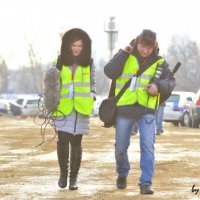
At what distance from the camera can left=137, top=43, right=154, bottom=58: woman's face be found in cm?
819

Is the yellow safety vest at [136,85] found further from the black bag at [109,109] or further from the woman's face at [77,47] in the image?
the woman's face at [77,47]

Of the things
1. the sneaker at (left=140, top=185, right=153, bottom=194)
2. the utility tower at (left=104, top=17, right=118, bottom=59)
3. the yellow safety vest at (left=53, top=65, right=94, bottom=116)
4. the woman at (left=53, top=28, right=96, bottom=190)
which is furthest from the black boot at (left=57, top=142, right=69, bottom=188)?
the utility tower at (left=104, top=17, right=118, bottom=59)

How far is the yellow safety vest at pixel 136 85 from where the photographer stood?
823cm

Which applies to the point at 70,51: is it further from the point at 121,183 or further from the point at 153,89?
the point at 121,183

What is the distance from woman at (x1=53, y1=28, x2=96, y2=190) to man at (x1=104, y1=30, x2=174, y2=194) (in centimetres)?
36

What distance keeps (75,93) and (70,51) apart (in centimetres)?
48

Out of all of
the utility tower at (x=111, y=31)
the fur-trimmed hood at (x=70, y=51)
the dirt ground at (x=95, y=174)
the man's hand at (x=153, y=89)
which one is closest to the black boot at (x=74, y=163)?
the dirt ground at (x=95, y=174)

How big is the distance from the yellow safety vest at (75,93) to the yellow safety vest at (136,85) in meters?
0.38

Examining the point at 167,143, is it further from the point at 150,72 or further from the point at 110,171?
the point at 150,72

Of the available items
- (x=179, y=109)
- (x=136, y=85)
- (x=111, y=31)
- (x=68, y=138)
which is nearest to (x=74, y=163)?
(x=68, y=138)

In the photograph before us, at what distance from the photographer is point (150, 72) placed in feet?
27.2

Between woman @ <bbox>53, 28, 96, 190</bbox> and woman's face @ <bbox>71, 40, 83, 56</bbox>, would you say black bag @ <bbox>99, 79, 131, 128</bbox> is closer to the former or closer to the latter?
woman @ <bbox>53, 28, 96, 190</bbox>

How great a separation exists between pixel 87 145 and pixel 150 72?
807cm

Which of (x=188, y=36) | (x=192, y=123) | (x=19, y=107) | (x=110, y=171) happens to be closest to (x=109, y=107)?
(x=110, y=171)
